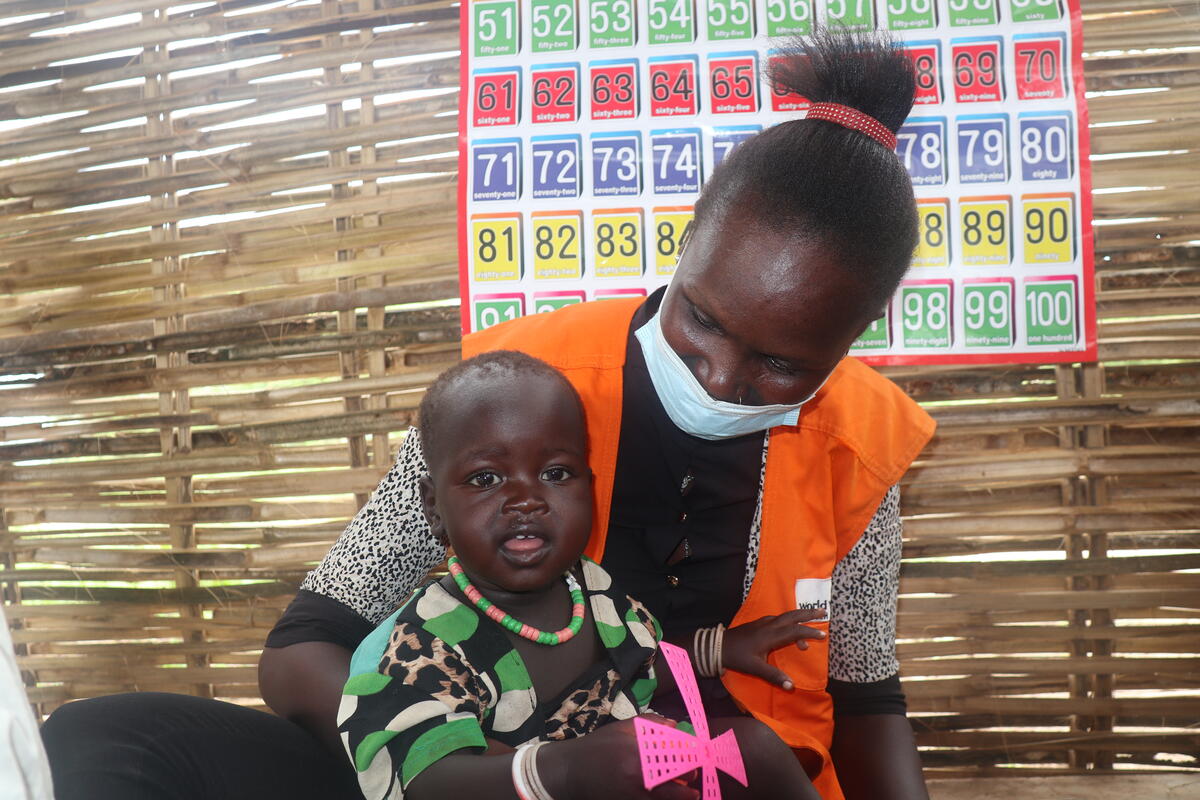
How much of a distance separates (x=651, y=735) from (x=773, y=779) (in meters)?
0.24

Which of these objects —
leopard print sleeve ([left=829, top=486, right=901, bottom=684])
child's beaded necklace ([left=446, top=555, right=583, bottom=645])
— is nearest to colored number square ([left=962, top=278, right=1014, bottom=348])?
leopard print sleeve ([left=829, top=486, right=901, bottom=684])

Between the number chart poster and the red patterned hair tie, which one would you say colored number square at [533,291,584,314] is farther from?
the red patterned hair tie

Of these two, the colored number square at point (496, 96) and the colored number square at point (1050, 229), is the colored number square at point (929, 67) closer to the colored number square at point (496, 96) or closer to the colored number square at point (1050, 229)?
the colored number square at point (1050, 229)

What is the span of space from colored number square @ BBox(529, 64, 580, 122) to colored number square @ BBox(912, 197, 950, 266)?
3.07 feet

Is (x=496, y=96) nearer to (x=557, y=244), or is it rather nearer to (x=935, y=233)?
(x=557, y=244)

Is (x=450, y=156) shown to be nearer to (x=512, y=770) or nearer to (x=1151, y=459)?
(x=512, y=770)

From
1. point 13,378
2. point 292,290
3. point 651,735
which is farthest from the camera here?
point 13,378

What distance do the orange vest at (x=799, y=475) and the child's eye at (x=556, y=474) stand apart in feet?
0.58

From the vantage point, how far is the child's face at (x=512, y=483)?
3.94 feet

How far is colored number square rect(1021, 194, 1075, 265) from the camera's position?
2.26 metres

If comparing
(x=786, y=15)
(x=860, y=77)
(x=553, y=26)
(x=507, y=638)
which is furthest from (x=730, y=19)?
(x=507, y=638)

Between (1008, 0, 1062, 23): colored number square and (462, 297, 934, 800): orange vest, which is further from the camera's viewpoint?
(1008, 0, 1062, 23): colored number square

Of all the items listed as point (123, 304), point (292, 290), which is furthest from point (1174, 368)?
point (123, 304)

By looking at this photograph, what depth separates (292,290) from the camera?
8.17 ft
